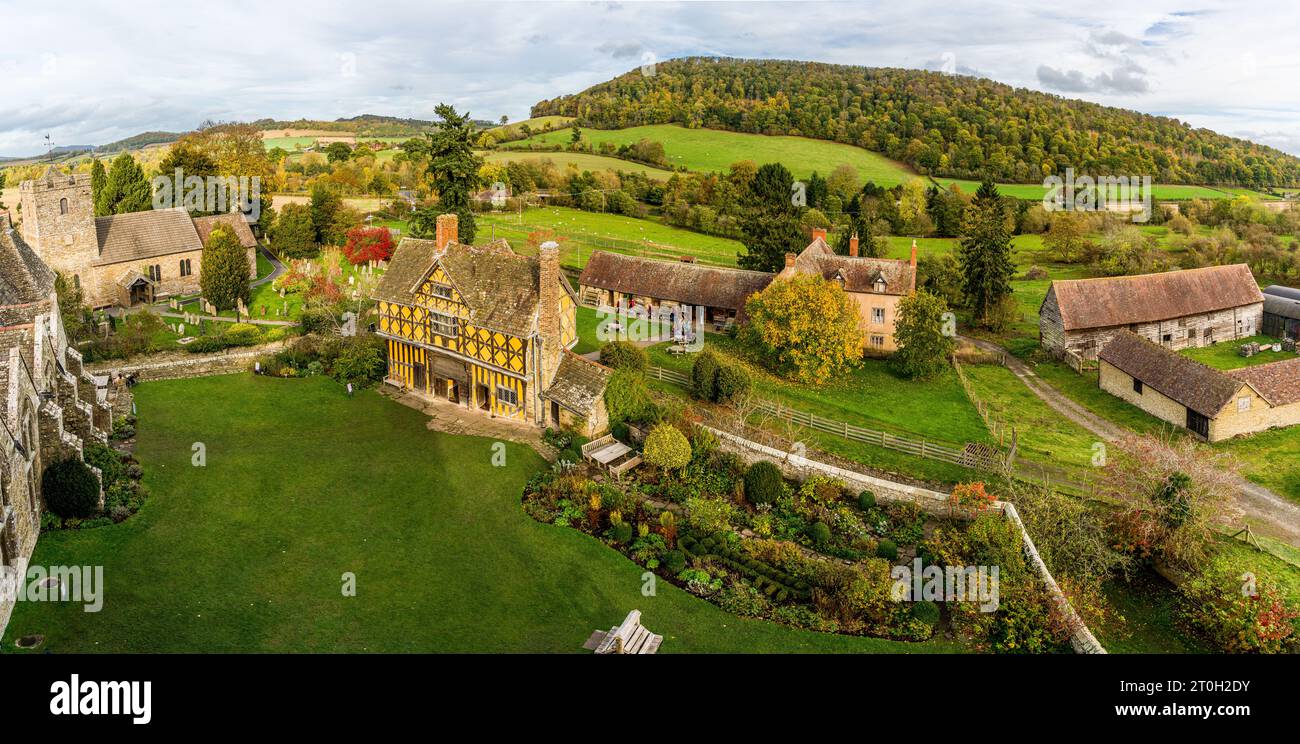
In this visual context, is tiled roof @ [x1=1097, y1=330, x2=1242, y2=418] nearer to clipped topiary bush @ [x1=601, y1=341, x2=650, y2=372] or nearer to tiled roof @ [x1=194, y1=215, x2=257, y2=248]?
clipped topiary bush @ [x1=601, y1=341, x2=650, y2=372]

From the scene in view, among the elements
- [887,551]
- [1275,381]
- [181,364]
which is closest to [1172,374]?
[1275,381]

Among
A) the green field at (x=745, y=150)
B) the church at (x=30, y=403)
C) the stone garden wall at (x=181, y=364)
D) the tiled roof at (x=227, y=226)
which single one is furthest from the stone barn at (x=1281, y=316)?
the tiled roof at (x=227, y=226)

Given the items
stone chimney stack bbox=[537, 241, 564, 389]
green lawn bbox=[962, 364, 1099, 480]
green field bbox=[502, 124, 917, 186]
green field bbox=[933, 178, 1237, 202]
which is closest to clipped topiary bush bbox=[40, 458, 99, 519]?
stone chimney stack bbox=[537, 241, 564, 389]

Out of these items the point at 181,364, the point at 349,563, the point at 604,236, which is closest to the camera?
the point at 349,563

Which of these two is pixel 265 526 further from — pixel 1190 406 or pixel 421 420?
pixel 1190 406

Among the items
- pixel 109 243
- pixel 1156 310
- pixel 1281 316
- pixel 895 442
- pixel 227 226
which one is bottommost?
pixel 895 442

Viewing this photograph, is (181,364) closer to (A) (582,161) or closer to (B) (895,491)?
(B) (895,491)
